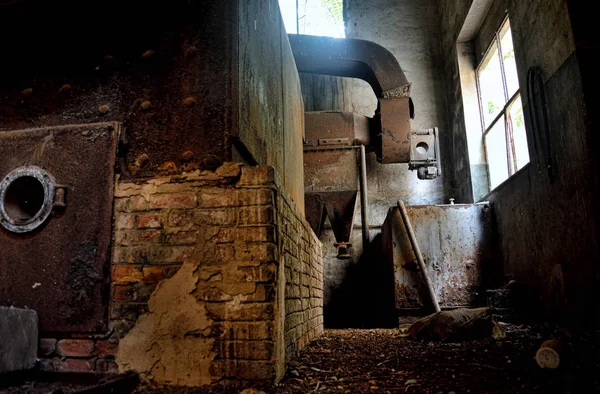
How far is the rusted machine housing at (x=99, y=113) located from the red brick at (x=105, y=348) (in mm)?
68

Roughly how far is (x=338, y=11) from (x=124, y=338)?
817 cm

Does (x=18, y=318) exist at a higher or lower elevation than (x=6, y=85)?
lower

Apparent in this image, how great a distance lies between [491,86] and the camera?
6.61 metres

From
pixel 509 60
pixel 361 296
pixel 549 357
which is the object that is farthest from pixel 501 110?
pixel 549 357

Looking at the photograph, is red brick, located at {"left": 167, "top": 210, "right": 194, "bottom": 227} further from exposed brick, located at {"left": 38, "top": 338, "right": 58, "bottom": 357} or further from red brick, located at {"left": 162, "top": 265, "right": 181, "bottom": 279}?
exposed brick, located at {"left": 38, "top": 338, "right": 58, "bottom": 357}

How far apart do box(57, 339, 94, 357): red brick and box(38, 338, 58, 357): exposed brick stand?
3cm

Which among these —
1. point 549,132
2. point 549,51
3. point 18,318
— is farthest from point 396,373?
point 549,51

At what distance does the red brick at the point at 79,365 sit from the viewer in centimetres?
197

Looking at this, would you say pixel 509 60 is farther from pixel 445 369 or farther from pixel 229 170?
pixel 229 170

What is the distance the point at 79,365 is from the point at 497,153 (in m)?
6.18

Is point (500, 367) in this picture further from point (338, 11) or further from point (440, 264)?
point (338, 11)

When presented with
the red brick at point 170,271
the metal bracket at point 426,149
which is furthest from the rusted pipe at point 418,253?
the red brick at point 170,271

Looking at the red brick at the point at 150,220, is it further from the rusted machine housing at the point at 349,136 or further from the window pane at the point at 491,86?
the window pane at the point at 491,86

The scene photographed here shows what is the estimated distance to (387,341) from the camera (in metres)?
3.64
